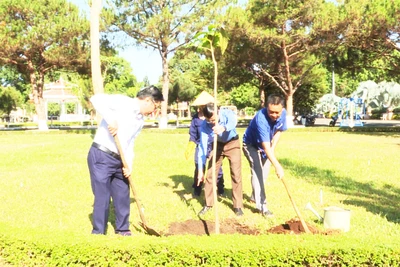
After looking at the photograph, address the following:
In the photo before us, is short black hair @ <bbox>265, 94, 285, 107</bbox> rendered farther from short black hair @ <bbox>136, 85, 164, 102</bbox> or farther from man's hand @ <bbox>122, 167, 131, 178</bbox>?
man's hand @ <bbox>122, 167, 131, 178</bbox>

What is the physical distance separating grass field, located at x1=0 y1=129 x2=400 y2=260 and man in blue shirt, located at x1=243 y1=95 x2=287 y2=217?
34 cm

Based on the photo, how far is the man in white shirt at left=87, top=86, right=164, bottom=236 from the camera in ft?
13.7

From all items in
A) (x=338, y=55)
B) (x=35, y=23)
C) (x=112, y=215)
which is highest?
(x=35, y=23)

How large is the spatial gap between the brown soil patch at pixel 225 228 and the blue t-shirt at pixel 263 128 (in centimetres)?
101

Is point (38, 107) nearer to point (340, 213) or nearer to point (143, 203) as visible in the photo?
point (143, 203)

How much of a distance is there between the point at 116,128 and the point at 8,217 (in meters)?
2.76

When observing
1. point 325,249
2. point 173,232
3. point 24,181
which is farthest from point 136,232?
point 24,181

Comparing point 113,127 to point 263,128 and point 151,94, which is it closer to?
point 151,94

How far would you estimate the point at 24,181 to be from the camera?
8.85 metres

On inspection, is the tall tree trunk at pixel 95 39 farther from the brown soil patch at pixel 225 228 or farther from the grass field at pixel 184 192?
the brown soil patch at pixel 225 228

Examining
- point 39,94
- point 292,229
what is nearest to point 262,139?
point 292,229

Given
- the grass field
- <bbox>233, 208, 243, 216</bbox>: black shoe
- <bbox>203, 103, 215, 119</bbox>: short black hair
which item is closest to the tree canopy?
the grass field

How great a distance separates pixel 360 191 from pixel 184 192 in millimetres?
2998

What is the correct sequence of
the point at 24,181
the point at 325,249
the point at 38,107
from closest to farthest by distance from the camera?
the point at 325,249
the point at 24,181
the point at 38,107
